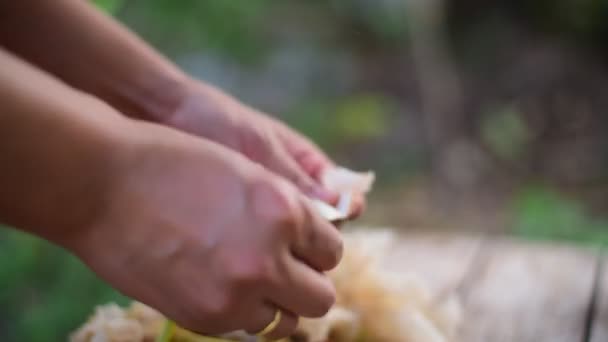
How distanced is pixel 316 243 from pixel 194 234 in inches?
3.1

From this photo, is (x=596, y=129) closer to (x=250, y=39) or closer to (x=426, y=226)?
(x=426, y=226)

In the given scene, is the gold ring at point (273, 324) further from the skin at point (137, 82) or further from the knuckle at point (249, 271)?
the skin at point (137, 82)

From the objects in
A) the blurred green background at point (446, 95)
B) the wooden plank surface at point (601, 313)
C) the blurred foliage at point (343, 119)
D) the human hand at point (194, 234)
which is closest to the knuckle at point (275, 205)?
the human hand at point (194, 234)

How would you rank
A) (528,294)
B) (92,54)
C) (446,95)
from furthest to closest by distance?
(446,95), (528,294), (92,54)

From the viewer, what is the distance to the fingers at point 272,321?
0.40 meters

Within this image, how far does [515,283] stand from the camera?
0.71 meters

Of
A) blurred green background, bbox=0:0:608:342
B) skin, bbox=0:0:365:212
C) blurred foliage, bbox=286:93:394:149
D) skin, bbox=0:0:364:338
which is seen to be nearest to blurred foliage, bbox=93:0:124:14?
skin, bbox=0:0:365:212

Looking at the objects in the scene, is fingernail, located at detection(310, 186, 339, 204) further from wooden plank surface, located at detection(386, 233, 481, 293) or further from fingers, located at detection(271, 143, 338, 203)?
wooden plank surface, located at detection(386, 233, 481, 293)

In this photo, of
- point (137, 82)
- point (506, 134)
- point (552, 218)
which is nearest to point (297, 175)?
point (137, 82)

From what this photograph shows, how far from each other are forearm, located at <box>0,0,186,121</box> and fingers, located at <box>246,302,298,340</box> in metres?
0.26

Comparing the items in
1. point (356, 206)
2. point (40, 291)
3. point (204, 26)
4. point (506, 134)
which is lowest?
point (40, 291)

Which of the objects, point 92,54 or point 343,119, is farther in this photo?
point 343,119

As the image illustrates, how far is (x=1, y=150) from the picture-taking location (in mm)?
336

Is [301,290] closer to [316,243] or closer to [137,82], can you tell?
[316,243]
